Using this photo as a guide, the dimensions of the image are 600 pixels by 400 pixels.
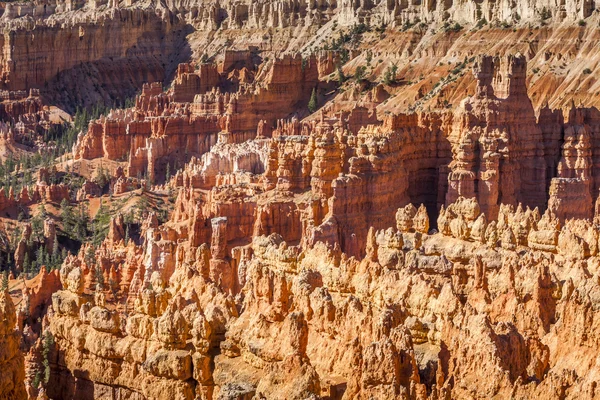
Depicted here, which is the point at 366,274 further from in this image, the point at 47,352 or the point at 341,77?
the point at 341,77

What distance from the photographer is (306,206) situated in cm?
6694

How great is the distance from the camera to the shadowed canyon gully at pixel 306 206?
33.2 meters

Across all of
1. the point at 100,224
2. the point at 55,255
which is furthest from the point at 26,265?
the point at 100,224

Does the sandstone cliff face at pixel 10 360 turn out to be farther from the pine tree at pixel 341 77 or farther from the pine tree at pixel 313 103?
the pine tree at pixel 341 77

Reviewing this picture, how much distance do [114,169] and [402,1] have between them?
3899 cm

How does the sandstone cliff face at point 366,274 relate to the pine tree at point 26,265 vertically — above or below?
above

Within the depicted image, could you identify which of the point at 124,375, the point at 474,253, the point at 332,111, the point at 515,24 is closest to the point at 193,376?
the point at 124,375

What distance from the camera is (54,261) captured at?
8062 centimetres

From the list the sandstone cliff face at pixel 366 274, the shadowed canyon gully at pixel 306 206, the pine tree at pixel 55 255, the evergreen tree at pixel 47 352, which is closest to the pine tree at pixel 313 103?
the shadowed canyon gully at pixel 306 206

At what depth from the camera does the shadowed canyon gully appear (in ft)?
109

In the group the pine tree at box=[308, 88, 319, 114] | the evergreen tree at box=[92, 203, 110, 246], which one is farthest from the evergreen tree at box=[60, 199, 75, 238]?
the pine tree at box=[308, 88, 319, 114]

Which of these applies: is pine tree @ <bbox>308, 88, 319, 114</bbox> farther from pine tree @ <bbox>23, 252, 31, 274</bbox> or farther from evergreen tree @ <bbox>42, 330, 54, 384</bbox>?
evergreen tree @ <bbox>42, 330, 54, 384</bbox>

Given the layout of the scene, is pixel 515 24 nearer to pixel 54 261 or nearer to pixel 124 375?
pixel 54 261

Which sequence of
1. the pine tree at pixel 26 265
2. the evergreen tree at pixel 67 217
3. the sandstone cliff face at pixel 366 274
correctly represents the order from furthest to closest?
the evergreen tree at pixel 67 217
the pine tree at pixel 26 265
the sandstone cliff face at pixel 366 274
